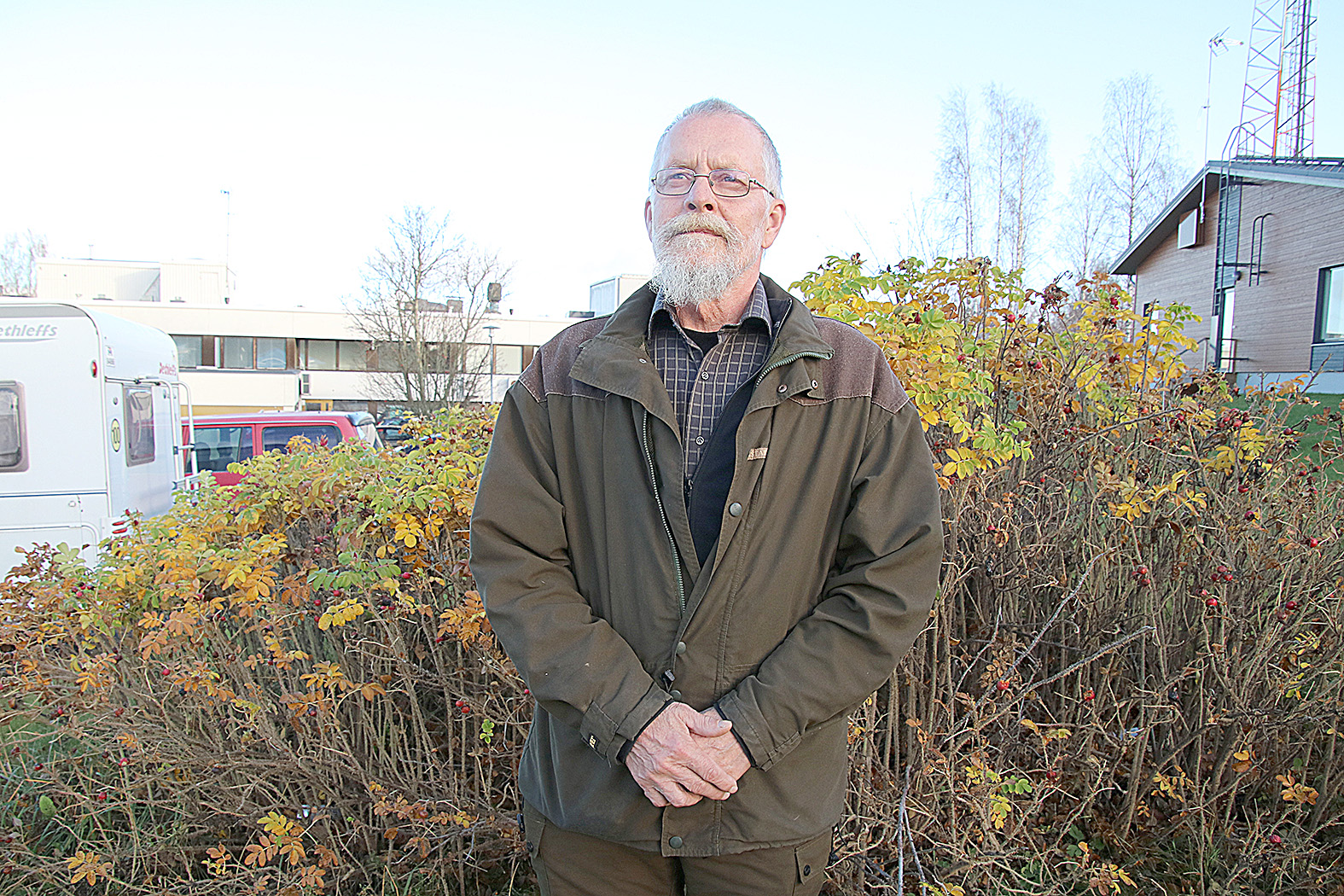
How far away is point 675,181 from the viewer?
80.0 inches

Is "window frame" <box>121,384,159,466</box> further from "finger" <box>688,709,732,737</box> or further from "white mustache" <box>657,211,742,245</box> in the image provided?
"finger" <box>688,709,732,737</box>

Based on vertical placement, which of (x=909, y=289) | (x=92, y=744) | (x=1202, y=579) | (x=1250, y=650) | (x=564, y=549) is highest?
(x=909, y=289)

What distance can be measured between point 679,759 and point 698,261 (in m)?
1.01

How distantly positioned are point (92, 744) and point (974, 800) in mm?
3091

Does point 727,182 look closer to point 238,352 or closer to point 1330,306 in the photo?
point 1330,306

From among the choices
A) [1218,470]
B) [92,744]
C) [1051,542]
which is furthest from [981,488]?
[92,744]

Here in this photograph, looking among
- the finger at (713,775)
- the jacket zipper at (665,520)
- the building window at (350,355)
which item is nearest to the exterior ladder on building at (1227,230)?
the jacket zipper at (665,520)

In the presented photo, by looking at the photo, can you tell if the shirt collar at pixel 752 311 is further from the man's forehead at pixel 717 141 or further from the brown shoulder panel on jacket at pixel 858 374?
the man's forehead at pixel 717 141

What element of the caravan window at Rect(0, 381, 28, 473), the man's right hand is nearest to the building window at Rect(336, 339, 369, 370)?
the caravan window at Rect(0, 381, 28, 473)

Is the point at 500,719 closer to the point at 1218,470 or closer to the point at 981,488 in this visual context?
the point at 981,488

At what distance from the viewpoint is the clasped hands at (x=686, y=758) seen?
172 cm

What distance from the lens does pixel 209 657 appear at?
10.6ft

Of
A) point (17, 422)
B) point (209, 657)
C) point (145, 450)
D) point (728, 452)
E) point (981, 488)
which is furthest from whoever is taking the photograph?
point (145, 450)

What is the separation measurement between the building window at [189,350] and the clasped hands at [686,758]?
130 feet
